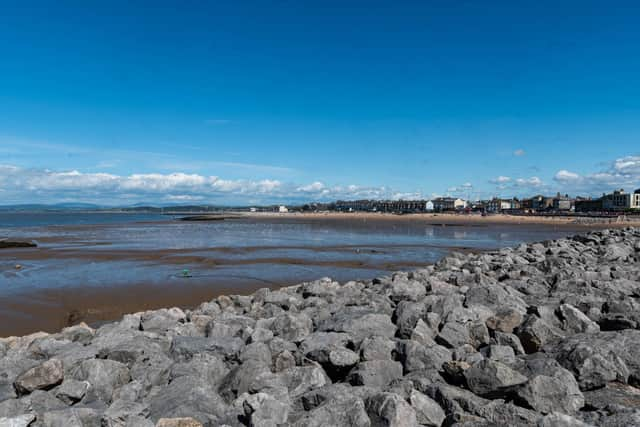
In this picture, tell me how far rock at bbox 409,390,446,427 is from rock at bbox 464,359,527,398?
0.48 meters

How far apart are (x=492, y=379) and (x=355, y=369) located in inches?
46.4

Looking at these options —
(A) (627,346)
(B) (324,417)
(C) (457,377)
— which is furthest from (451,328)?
(B) (324,417)

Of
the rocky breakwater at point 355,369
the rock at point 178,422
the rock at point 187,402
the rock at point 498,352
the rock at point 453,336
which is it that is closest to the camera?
the rock at point 178,422

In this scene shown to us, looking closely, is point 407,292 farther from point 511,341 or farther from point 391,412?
point 391,412

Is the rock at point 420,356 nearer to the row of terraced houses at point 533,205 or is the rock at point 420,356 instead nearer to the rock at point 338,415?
the rock at point 338,415

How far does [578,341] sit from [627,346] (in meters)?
0.39

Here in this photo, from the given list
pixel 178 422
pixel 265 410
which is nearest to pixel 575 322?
pixel 265 410

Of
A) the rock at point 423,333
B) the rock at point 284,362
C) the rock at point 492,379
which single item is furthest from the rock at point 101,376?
the rock at point 492,379

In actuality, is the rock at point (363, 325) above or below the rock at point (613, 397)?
above

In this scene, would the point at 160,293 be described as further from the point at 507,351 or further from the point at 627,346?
the point at 627,346

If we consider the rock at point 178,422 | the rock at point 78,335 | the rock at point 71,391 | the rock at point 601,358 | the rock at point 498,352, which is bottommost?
the rock at point 78,335

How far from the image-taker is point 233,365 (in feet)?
14.2

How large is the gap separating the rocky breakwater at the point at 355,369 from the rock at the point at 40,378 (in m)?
0.01

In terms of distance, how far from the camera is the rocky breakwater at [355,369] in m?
3.01
